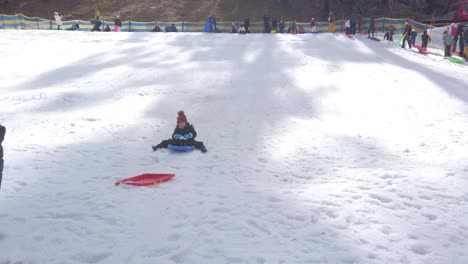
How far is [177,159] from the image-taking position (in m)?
7.78

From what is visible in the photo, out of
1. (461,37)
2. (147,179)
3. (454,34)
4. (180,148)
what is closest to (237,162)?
(180,148)

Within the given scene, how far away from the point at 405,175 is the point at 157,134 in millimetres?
6002

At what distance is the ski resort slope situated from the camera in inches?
176

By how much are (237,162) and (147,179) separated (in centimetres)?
215

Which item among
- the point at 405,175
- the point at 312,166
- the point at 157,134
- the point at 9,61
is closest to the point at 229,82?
the point at 157,134

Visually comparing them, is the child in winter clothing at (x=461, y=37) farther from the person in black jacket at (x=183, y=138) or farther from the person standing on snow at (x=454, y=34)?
the person in black jacket at (x=183, y=138)

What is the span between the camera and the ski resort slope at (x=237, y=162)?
446 centimetres

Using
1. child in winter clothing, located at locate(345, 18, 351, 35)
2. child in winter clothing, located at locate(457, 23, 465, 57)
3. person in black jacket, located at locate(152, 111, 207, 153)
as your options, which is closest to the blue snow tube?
person in black jacket, located at locate(152, 111, 207, 153)

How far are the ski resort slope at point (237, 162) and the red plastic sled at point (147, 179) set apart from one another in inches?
6.6

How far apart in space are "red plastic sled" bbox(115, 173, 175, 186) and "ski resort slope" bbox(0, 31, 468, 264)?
6.6 inches

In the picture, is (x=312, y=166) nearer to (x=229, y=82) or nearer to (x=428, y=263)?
(x=428, y=263)

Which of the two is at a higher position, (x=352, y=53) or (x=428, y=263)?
(x=352, y=53)

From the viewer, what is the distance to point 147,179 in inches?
250

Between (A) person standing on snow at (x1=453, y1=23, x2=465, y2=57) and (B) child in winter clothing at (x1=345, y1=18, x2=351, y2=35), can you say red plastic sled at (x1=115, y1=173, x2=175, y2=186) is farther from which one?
(B) child in winter clothing at (x1=345, y1=18, x2=351, y2=35)
